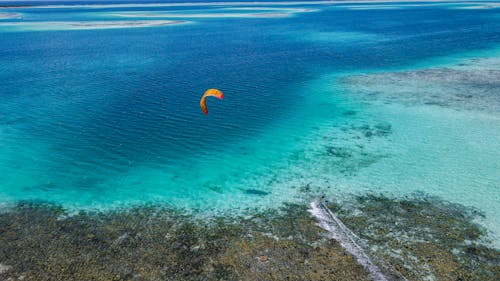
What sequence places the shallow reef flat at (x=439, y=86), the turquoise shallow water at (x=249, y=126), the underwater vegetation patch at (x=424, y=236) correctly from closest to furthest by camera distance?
the underwater vegetation patch at (x=424, y=236) < the turquoise shallow water at (x=249, y=126) < the shallow reef flat at (x=439, y=86)

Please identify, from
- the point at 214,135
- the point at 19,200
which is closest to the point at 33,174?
the point at 19,200

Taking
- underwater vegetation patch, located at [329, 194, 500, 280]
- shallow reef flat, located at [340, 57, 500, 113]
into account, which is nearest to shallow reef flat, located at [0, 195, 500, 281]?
underwater vegetation patch, located at [329, 194, 500, 280]

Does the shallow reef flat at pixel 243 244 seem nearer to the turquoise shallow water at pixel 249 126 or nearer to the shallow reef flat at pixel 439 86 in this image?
the turquoise shallow water at pixel 249 126

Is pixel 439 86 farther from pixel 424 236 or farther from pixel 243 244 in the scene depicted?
pixel 243 244

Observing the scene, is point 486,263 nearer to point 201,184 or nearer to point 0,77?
point 201,184

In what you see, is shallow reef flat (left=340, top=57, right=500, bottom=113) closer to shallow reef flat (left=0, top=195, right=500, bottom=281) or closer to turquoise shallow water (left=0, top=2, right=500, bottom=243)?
turquoise shallow water (left=0, top=2, right=500, bottom=243)

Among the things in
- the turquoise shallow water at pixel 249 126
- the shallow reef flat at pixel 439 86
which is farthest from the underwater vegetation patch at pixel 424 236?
the shallow reef flat at pixel 439 86
